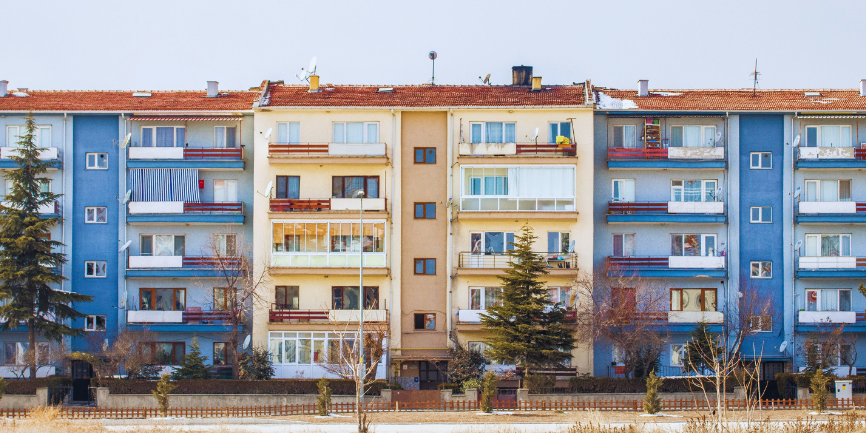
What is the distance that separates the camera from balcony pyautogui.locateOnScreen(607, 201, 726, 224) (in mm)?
54438

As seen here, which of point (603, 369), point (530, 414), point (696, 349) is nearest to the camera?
point (530, 414)

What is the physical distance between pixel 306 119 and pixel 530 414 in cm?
2128

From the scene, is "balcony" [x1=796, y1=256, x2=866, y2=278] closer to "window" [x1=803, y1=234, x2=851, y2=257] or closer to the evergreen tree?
"window" [x1=803, y1=234, x2=851, y2=257]

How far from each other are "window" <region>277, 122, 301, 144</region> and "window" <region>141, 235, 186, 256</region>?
7.47 meters

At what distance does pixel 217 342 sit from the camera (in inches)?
2152

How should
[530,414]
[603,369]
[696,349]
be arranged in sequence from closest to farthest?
1. [530,414]
2. [696,349]
3. [603,369]

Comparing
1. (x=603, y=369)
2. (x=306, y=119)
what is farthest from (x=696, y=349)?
(x=306, y=119)

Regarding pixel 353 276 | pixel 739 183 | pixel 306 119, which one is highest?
pixel 306 119

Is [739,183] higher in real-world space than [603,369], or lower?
higher

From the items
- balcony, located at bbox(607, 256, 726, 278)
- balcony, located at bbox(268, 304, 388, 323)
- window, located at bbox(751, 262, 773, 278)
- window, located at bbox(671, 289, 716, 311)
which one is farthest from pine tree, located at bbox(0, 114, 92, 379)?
window, located at bbox(751, 262, 773, 278)

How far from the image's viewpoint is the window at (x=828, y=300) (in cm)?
5481

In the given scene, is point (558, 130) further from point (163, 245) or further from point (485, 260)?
point (163, 245)

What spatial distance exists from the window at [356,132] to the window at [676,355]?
62.3 ft

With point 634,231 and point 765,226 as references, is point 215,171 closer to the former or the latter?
point 634,231
